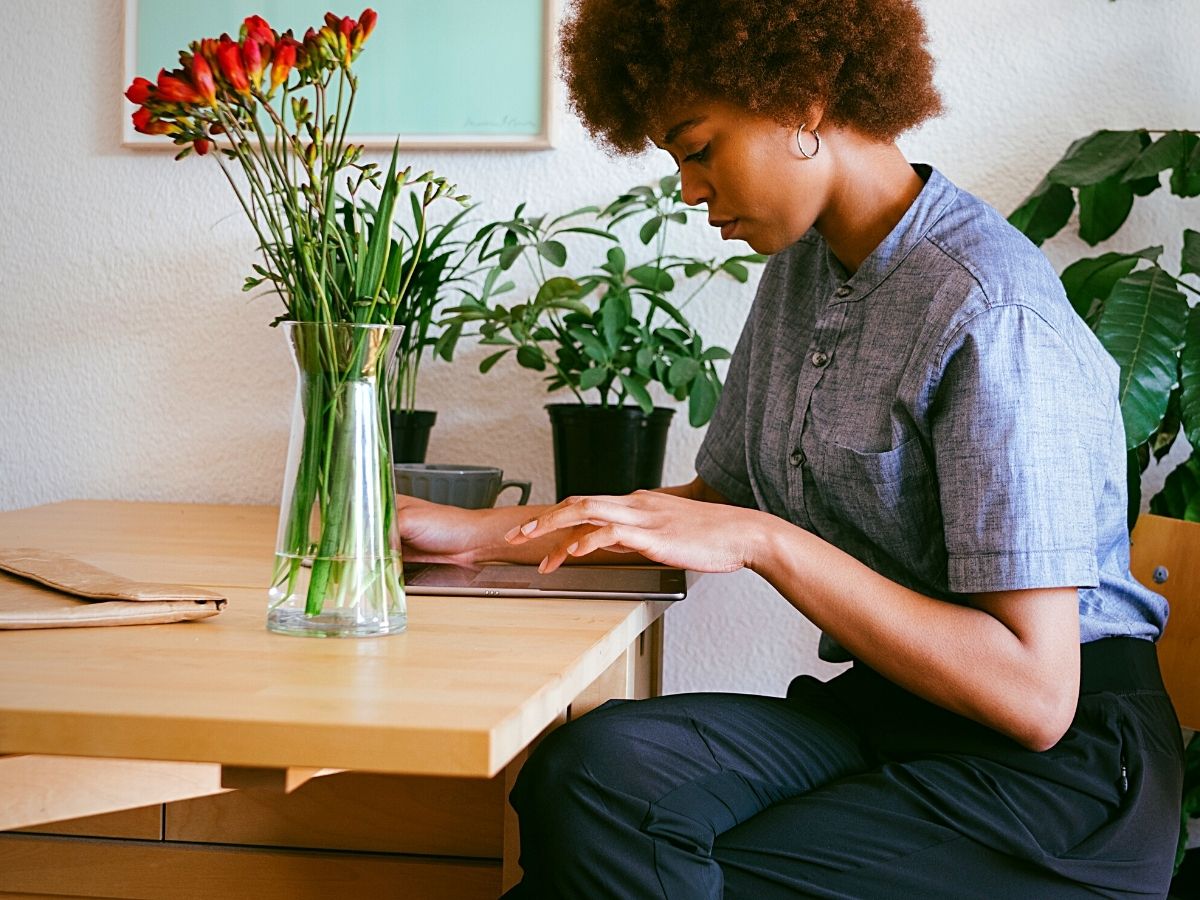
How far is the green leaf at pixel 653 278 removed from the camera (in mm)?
1731

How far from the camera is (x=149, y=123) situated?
852 mm

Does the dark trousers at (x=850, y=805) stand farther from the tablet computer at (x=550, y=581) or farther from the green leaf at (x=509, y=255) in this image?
the green leaf at (x=509, y=255)

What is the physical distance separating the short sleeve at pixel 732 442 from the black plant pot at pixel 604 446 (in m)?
0.17

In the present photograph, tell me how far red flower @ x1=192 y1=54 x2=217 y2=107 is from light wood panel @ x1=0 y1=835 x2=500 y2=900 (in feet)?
2.49

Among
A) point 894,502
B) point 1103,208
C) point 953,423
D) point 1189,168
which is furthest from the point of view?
point 1103,208

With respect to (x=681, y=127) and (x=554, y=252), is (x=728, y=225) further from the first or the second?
(x=554, y=252)

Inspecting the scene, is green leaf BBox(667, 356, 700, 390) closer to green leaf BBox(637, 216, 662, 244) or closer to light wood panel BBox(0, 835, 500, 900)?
green leaf BBox(637, 216, 662, 244)

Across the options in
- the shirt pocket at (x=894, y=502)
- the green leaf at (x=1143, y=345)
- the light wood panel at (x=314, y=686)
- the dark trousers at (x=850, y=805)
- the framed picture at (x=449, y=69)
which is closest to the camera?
the light wood panel at (x=314, y=686)

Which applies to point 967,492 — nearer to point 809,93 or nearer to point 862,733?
point 862,733

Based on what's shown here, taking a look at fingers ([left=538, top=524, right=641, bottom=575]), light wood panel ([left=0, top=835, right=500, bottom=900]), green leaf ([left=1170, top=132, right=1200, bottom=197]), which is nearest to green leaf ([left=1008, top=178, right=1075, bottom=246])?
green leaf ([left=1170, top=132, right=1200, bottom=197])

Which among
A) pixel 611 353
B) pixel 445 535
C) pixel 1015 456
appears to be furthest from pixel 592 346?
pixel 1015 456

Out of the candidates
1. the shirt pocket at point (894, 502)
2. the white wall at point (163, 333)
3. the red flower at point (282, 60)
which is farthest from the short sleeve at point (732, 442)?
the red flower at point (282, 60)

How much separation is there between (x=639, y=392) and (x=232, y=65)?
86cm

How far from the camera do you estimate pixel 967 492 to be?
1013mm
